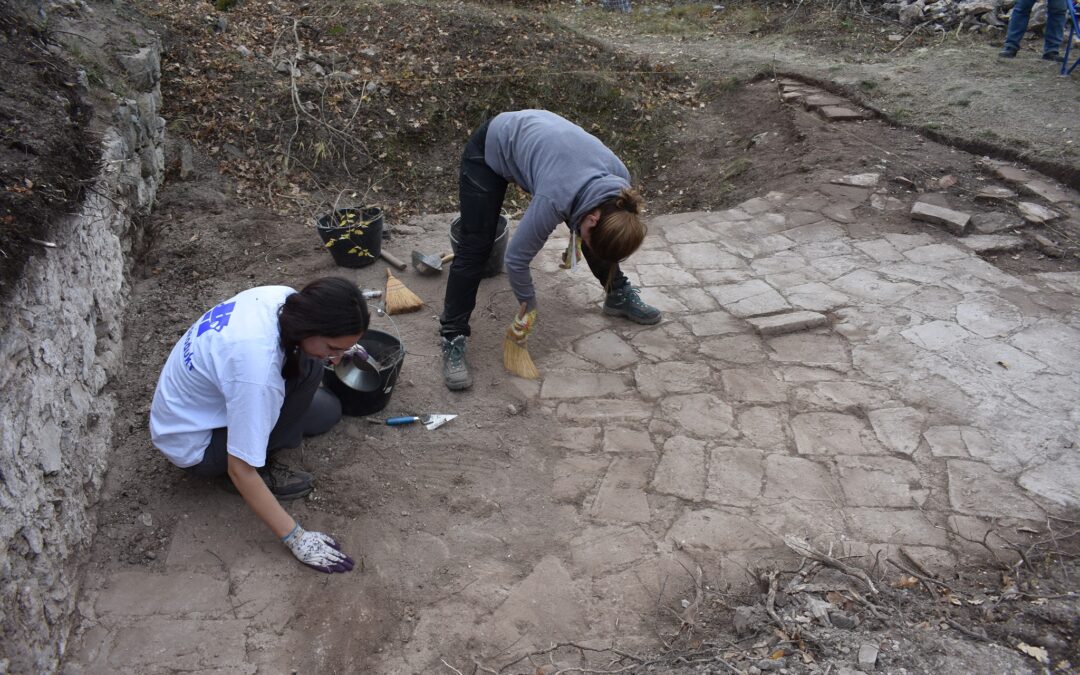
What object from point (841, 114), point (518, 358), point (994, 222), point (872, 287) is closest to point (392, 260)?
point (518, 358)

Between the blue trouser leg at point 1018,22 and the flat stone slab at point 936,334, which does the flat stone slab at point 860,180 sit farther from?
the blue trouser leg at point 1018,22

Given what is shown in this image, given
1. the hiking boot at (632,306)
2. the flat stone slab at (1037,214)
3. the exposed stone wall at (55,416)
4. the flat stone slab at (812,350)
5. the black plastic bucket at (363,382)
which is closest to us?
the exposed stone wall at (55,416)

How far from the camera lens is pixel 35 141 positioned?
321cm

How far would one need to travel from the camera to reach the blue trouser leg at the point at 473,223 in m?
3.36

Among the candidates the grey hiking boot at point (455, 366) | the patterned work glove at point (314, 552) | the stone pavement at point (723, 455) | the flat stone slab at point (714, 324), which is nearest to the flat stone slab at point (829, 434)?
the stone pavement at point (723, 455)

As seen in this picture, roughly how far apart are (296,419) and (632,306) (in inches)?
83.1

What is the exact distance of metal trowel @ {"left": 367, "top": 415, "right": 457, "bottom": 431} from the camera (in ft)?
10.9

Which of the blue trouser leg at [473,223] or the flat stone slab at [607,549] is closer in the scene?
the flat stone slab at [607,549]

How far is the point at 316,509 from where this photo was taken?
287 centimetres

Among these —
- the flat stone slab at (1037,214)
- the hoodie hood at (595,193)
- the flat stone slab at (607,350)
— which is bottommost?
the flat stone slab at (607,350)

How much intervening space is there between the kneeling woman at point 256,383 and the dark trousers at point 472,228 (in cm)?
102

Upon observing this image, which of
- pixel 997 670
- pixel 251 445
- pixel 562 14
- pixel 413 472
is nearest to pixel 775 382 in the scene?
pixel 997 670

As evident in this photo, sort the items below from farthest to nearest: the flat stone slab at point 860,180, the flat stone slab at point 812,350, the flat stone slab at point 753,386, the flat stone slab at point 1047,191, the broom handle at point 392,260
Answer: the flat stone slab at point 860,180
the flat stone slab at point 1047,191
the broom handle at point 392,260
the flat stone slab at point 812,350
the flat stone slab at point 753,386

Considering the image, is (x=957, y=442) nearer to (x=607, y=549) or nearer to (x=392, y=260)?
(x=607, y=549)
